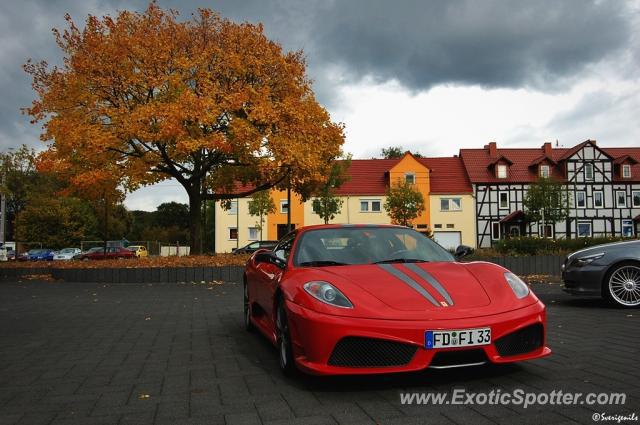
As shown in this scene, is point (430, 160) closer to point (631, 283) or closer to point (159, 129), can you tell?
point (159, 129)

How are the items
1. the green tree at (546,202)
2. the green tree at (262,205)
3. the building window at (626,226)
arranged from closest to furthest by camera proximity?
the green tree at (546,202), the green tree at (262,205), the building window at (626,226)

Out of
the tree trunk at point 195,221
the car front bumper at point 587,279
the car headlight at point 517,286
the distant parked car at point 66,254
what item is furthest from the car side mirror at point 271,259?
the distant parked car at point 66,254

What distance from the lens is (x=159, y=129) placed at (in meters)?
17.6

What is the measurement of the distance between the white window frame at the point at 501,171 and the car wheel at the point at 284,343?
5221cm

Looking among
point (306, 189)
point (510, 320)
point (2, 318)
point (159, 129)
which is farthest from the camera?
point (306, 189)

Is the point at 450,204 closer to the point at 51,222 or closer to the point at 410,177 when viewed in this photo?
the point at 410,177

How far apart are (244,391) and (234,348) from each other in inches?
70.5

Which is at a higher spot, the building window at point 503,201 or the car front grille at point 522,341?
the building window at point 503,201

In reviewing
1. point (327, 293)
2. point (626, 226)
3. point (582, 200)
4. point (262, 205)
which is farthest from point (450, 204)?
point (327, 293)

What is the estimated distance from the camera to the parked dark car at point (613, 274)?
7.96 metres

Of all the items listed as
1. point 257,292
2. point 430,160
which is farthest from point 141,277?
point 430,160

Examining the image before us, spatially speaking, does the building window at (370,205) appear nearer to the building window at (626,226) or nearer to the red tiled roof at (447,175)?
the red tiled roof at (447,175)

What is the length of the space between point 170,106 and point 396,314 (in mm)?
15247

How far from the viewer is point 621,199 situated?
52.6 meters
